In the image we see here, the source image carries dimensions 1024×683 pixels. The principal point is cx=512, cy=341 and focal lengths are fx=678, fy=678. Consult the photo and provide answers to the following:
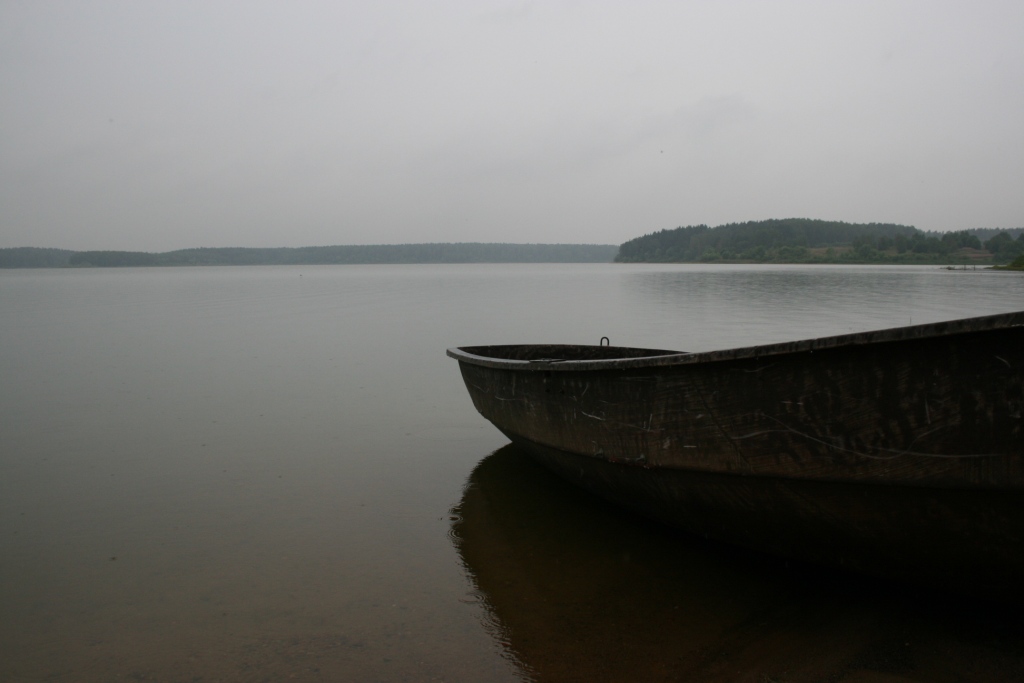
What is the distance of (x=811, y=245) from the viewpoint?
130 m

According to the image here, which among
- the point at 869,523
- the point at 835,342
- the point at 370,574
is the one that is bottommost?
the point at 370,574

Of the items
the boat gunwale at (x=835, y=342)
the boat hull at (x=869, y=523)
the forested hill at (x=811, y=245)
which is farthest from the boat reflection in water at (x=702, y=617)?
the forested hill at (x=811, y=245)

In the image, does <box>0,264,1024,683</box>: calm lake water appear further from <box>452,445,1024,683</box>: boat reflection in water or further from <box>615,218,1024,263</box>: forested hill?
<box>615,218,1024,263</box>: forested hill

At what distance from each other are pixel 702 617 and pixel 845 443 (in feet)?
3.91

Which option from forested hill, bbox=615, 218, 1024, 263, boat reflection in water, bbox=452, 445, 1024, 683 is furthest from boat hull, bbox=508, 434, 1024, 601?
forested hill, bbox=615, 218, 1024, 263

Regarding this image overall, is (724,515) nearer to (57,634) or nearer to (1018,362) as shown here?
(1018,362)

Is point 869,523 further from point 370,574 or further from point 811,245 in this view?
point 811,245

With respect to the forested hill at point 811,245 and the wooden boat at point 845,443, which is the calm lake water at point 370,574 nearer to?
the wooden boat at point 845,443

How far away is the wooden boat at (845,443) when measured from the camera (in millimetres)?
2703

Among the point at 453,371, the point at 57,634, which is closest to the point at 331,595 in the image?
the point at 57,634

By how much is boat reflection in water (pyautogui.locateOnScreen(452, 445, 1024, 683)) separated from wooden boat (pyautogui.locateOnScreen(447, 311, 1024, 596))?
233 millimetres

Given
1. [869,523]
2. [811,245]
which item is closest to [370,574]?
[869,523]

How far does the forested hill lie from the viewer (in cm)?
9700

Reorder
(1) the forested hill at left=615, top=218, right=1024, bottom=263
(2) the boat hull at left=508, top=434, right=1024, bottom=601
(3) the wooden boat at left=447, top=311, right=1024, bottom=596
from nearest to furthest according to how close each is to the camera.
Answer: (3) the wooden boat at left=447, top=311, right=1024, bottom=596, (2) the boat hull at left=508, top=434, right=1024, bottom=601, (1) the forested hill at left=615, top=218, right=1024, bottom=263
